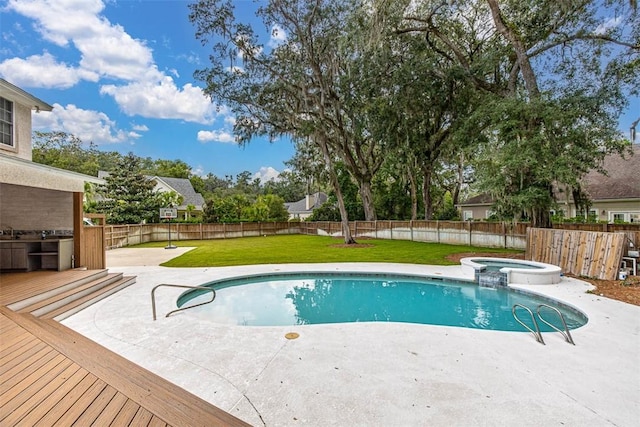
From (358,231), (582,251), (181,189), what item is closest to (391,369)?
(582,251)

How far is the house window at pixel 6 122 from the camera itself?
281 inches

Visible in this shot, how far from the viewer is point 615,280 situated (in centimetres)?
678

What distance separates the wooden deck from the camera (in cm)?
213

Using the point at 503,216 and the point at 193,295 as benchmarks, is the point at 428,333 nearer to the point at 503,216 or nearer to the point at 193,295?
the point at 193,295

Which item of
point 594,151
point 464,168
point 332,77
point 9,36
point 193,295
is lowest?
point 193,295

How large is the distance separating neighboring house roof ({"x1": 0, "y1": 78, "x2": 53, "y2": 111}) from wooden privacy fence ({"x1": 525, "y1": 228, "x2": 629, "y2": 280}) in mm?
14047

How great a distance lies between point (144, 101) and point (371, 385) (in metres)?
23.5

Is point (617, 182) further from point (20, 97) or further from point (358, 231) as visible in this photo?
point (20, 97)

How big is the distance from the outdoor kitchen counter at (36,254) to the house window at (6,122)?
257 centimetres

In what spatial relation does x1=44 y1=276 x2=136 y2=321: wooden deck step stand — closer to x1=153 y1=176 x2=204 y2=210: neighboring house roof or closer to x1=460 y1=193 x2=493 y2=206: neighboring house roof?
x1=460 y1=193 x2=493 y2=206: neighboring house roof

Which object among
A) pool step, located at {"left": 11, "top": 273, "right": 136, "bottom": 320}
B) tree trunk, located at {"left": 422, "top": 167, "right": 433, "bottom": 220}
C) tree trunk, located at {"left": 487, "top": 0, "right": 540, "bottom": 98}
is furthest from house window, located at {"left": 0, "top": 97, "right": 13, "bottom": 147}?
tree trunk, located at {"left": 422, "top": 167, "right": 433, "bottom": 220}

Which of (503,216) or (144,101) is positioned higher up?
(144,101)

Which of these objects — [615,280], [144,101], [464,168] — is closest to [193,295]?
[615,280]

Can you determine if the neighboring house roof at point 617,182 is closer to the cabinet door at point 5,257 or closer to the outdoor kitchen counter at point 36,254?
the outdoor kitchen counter at point 36,254
